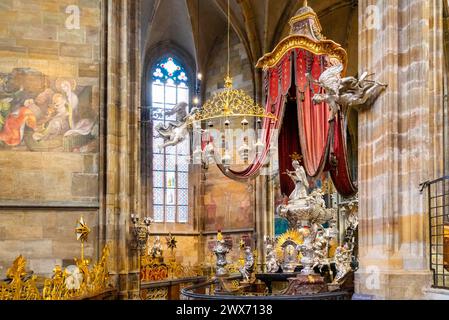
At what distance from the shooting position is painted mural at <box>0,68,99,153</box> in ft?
36.1

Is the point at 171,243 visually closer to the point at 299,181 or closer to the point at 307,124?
the point at 299,181

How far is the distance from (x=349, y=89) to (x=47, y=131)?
5.67 meters

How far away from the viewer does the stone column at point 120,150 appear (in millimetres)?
11414

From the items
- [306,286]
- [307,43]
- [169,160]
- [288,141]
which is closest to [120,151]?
[288,141]

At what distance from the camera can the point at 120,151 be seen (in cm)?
1170

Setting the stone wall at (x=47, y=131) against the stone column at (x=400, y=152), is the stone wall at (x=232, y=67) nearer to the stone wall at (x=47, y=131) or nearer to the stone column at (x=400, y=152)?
the stone wall at (x=47, y=131)

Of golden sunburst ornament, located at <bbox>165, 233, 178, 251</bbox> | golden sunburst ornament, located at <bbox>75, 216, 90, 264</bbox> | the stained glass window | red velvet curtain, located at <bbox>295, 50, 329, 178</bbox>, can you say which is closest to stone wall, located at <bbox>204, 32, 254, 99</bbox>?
the stained glass window

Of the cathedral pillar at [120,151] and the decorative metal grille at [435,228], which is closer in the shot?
the decorative metal grille at [435,228]

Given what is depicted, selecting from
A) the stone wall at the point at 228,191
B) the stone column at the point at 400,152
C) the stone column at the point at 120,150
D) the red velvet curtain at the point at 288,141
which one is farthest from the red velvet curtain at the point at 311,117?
the stone wall at the point at 228,191

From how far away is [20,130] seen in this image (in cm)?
1101

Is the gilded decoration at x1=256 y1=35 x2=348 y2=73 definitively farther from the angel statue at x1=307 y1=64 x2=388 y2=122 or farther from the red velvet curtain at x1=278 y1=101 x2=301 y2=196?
the angel statue at x1=307 y1=64 x2=388 y2=122

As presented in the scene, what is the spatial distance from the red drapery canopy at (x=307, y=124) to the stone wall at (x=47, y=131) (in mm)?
2735
